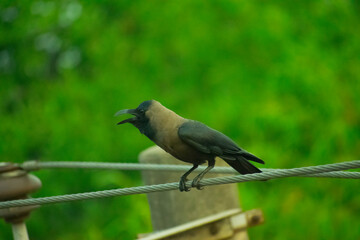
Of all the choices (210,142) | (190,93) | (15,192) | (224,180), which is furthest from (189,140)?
(190,93)

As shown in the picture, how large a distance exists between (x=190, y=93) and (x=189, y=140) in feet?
17.6

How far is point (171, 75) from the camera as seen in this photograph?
9055 millimetres

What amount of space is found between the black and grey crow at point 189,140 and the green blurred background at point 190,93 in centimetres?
344

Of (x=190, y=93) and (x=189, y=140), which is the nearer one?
(x=189, y=140)

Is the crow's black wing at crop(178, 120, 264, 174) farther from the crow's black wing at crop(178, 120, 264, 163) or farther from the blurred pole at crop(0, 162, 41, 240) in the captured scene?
the blurred pole at crop(0, 162, 41, 240)

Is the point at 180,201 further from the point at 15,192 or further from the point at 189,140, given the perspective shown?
the point at 189,140

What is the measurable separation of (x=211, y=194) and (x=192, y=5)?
492cm

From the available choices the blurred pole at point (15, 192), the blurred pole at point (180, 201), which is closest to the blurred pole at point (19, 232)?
the blurred pole at point (15, 192)

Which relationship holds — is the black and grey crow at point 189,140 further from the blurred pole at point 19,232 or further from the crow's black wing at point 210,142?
the blurred pole at point 19,232

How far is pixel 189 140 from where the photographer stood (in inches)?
125

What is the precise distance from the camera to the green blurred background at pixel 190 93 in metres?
6.94

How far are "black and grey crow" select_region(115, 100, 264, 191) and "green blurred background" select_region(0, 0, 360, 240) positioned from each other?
3.44 m

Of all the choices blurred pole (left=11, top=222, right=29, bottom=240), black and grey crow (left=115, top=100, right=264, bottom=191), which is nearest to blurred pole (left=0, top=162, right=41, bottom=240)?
blurred pole (left=11, top=222, right=29, bottom=240)

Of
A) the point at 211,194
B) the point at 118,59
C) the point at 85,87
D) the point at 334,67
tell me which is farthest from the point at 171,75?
the point at 211,194
